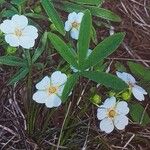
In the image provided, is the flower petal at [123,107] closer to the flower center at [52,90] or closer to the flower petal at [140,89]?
the flower petal at [140,89]

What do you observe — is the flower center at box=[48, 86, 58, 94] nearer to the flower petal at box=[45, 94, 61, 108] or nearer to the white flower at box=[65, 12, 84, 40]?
the flower petal at box=[45, 94, 61, 108]

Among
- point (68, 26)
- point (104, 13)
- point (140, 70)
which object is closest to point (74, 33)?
point (68, 26)

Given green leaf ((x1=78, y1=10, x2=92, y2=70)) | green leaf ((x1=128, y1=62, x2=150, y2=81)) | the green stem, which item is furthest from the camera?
green leaf ((x1=128, y1=62, x2=150, y2=81))

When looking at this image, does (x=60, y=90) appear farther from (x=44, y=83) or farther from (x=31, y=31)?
(x=31, y=31)

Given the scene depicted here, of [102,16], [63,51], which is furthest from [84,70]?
[102,16]

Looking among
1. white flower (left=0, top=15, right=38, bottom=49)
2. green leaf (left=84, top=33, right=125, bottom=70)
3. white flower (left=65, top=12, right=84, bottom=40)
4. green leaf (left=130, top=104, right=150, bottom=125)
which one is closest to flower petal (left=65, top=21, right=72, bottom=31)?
white flower (left=65, top=12, right=84, bottom=40)

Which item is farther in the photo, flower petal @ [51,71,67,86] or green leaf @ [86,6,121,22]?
green leaf @ [86,6,121,22]
